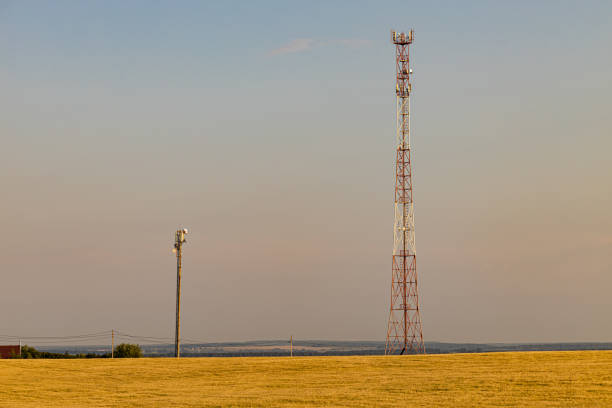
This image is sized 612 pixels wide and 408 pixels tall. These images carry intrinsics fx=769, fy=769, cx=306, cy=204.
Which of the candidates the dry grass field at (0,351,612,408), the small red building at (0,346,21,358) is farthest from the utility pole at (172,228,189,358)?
the small red building at (0,346,21,358)

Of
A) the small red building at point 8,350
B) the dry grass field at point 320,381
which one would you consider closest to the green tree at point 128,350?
the small red building at point 8,350

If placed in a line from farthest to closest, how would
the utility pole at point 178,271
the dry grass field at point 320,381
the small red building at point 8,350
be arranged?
the small red building at point 8,350 < the utility pole at point 178,271 < the dry grass field at point 320,381

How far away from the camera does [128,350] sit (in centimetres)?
7606

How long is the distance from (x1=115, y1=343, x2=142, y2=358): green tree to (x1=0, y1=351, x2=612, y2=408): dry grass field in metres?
27.9

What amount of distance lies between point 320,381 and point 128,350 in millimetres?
44968

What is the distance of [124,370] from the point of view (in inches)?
1662

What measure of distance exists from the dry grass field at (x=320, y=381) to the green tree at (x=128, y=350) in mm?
27885

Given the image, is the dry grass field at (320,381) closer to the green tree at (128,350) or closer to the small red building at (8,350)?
the green tree at (128,350)

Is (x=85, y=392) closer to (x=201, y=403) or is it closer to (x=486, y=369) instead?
(x=201, y=403)

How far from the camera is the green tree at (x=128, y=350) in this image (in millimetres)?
75062

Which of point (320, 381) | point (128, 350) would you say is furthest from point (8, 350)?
point (320, 381)

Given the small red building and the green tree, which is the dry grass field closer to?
the green tree

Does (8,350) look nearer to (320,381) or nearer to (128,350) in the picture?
(128,350)

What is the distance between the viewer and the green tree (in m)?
75.1
